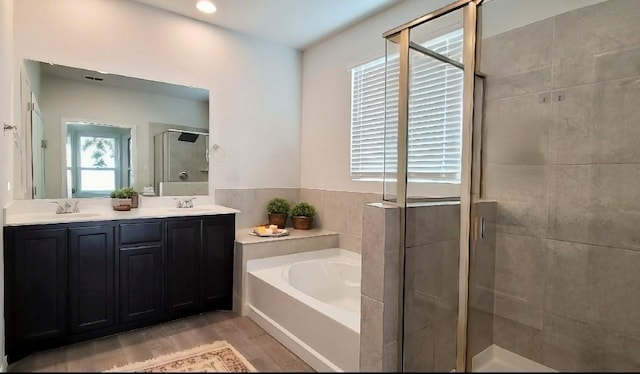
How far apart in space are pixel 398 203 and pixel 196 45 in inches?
101

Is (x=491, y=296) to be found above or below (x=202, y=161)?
below

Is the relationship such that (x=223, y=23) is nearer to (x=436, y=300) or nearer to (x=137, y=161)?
(x=137, y=161)

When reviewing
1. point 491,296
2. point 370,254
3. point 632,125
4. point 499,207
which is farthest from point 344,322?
point 632,125

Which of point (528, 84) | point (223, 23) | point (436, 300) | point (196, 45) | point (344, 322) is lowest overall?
point (344, 322)

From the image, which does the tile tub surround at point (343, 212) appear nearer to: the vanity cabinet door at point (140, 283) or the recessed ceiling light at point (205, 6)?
the vanity cabinet door at point (140, 283)

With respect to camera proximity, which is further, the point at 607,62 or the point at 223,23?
the point at 223,23

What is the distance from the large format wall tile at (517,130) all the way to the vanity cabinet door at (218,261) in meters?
2.15

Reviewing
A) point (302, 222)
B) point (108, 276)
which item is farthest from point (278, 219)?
point (108, 276)

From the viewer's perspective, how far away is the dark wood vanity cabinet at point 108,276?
2186mm

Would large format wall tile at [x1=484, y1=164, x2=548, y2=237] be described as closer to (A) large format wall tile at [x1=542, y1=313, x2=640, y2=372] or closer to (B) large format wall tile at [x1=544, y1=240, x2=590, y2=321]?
(B) large format wall tile at [x1=544, y1=240, x2=590, y2=321]

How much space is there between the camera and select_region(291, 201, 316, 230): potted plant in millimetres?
3725

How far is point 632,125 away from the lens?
192 cm

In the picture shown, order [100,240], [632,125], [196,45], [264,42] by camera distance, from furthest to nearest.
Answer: [264,42] → [196,45] → [100,240] → [632,125]

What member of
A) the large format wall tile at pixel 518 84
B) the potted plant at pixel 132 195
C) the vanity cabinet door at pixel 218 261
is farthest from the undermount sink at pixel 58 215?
the large format wall tile at pixel 518 84
